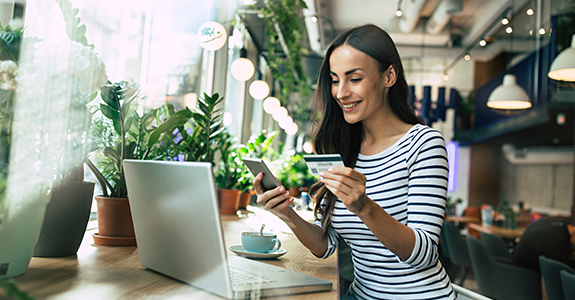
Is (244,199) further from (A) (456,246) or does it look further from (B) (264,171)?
(A) (456,246)

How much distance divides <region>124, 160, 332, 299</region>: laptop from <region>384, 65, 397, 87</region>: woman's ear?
2.59 ft

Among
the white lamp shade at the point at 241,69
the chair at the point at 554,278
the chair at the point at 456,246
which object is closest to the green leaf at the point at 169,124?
the chair at the point at 554,278

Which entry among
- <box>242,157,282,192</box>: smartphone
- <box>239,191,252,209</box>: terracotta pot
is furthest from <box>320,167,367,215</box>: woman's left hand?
<box>239,191,252,209</box>: terracotta pot

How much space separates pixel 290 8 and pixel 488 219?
3.65 meters

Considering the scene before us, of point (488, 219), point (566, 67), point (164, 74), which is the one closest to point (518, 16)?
point (566, 67)

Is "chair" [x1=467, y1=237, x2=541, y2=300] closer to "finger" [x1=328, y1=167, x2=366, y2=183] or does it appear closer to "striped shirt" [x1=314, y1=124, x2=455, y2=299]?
"striped shirt" [x1=314, y1=124, x2=455, y2=299]

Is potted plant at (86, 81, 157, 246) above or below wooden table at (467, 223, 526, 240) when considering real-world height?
above

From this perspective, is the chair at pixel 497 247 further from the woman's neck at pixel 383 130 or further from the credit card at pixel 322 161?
the credit card at pixel 322 161

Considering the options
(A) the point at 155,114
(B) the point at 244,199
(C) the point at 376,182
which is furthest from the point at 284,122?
(C) the point at 376,182

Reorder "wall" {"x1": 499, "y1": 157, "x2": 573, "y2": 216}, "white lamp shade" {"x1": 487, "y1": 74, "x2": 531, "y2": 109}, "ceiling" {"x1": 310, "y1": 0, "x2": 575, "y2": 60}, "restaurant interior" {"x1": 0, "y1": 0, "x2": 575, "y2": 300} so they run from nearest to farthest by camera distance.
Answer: "restaurant interior" {"x1": 0, "y1": 0, "x2": 575, "y2": 300}
"white lamp shade" {"x1": 487, "y1": 74, "x2": 531, "y2": 109}
"ceiling" {"x1": 310, "y1": 0, "x2": 575, "y2": 60}
"wall" {"x1": 499, "y1": 157, "x2": 573, "y2": 216}

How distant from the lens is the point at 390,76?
1.66 metres

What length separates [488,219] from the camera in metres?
5.89

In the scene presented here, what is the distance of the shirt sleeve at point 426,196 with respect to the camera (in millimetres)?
1326

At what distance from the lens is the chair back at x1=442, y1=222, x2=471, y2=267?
5.02m
